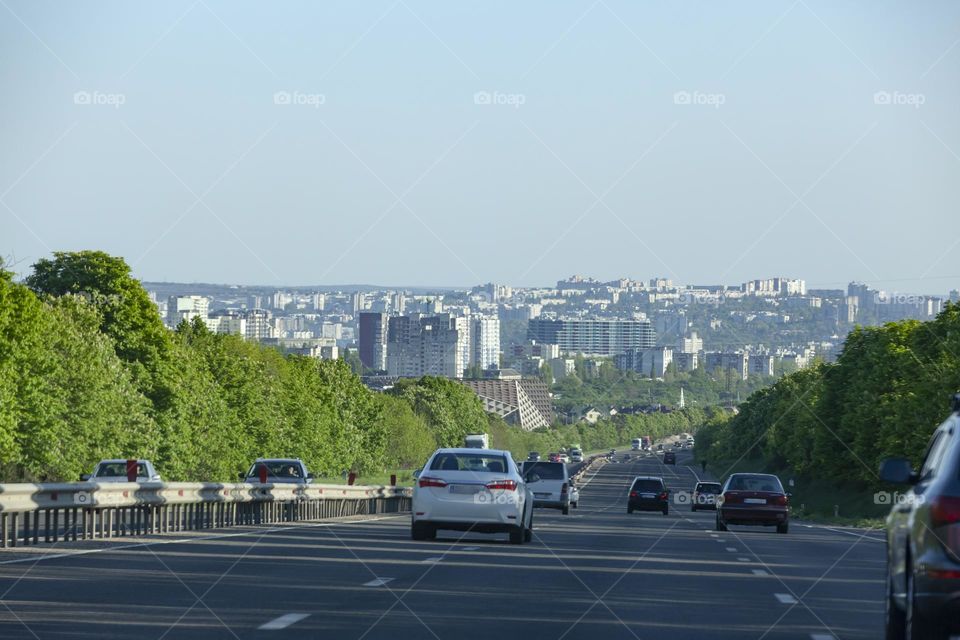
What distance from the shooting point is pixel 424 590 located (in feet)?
60.3

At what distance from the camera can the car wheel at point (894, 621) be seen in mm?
13023

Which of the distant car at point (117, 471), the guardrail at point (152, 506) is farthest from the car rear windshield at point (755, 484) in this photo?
the distant car at point (117, 471)

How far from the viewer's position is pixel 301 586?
18500 mm

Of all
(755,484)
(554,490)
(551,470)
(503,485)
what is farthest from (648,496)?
(503,485)

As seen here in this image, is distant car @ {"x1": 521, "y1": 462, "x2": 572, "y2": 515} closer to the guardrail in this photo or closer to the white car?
the guardrail

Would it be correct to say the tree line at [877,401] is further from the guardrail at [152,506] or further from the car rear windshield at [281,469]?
the car rear windshield at [281,469]

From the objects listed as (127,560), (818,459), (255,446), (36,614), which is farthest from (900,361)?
(36,614)

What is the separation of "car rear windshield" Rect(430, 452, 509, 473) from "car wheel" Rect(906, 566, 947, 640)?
18.2 meters

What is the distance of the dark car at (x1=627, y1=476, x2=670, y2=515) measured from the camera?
6731 cm

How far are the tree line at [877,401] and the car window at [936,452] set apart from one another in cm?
6233

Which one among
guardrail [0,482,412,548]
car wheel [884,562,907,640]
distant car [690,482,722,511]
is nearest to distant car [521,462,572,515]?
guardrail [0,482,412,548]

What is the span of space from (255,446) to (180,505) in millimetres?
70185

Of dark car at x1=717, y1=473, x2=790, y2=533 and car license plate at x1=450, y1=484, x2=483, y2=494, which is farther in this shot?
dark car at x1=717, y1=473, x2=790, y2=533

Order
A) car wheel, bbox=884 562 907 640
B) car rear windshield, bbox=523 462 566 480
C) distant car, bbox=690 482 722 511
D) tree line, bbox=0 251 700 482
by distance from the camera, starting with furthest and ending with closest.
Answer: distant car, bbox=690 482 722 511 → tree line, bbox=0 251 700 482 → car rear windshield, bbox=523 462 566 480 → car wheel, bbox=884 562 907 640
